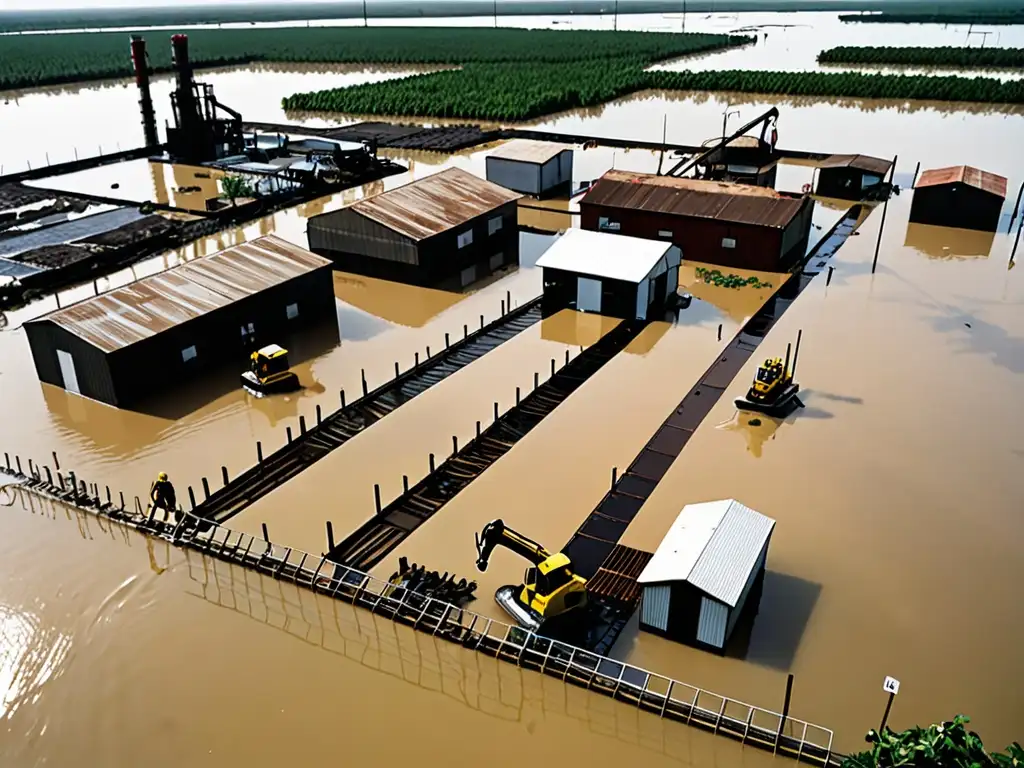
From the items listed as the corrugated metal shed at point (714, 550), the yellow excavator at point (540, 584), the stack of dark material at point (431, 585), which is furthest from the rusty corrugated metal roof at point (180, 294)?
the corrugated metal shed at point (714, 550)

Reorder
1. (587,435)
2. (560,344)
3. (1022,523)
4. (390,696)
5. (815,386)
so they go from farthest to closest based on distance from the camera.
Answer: (560,344) < (815,386) < (587,435) < (1022,523) < (390,696)

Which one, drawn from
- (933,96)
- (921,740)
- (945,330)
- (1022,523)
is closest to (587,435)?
(1022,523)

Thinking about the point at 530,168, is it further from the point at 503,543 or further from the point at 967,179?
the point at 503,543

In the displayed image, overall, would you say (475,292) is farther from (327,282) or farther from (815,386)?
(815,386)

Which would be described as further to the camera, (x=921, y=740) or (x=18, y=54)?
(x=18, y=54)

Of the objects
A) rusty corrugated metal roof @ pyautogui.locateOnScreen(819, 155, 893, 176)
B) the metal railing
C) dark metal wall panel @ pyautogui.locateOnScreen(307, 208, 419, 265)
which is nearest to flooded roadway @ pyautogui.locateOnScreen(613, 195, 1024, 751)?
the metal railing

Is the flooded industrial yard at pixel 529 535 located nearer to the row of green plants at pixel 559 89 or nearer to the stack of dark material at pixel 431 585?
the stack of dark material at pixel 431 585

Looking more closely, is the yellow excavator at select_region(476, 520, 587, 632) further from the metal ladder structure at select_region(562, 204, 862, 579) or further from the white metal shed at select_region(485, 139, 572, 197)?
the white metal shed at select_region(485, 139, 572, 197)
